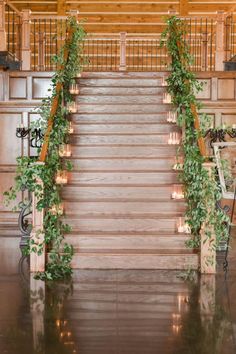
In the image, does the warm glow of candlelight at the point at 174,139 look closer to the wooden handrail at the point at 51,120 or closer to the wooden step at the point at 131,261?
the wooden handrail at the point at 51,120

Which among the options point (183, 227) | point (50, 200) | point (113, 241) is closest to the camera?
point (50, 200)

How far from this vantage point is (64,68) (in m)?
8.20

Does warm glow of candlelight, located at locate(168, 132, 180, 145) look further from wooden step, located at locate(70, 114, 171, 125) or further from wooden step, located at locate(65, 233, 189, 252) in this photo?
wooden step, located at locate(65, 233, 189, 252)

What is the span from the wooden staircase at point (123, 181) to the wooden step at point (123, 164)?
12 mm

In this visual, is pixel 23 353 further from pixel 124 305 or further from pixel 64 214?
pixel 64 214

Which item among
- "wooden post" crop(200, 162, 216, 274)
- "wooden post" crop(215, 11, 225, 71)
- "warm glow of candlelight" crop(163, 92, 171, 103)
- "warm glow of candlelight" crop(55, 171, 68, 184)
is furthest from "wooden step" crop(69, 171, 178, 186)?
"wooden post" crop(215, 11, 225, 71)

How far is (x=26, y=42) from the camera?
1005 cm

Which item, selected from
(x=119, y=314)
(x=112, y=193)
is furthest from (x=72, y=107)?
(x=119, y=314)

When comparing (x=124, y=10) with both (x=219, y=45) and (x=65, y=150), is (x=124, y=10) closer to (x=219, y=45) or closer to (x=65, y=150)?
(x=219, y=45)

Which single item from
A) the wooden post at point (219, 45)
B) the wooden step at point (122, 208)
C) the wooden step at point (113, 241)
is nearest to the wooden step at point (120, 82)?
the wooden post at point (219, 45)

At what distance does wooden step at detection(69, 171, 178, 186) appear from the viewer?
715 cm

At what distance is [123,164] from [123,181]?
1.13ft

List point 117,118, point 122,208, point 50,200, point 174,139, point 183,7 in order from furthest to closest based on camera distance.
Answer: point 183,7 < point 117,118 < point 174,139 < point 122,208 < point 50,200

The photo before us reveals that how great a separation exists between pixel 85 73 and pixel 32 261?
4363 millimetres
